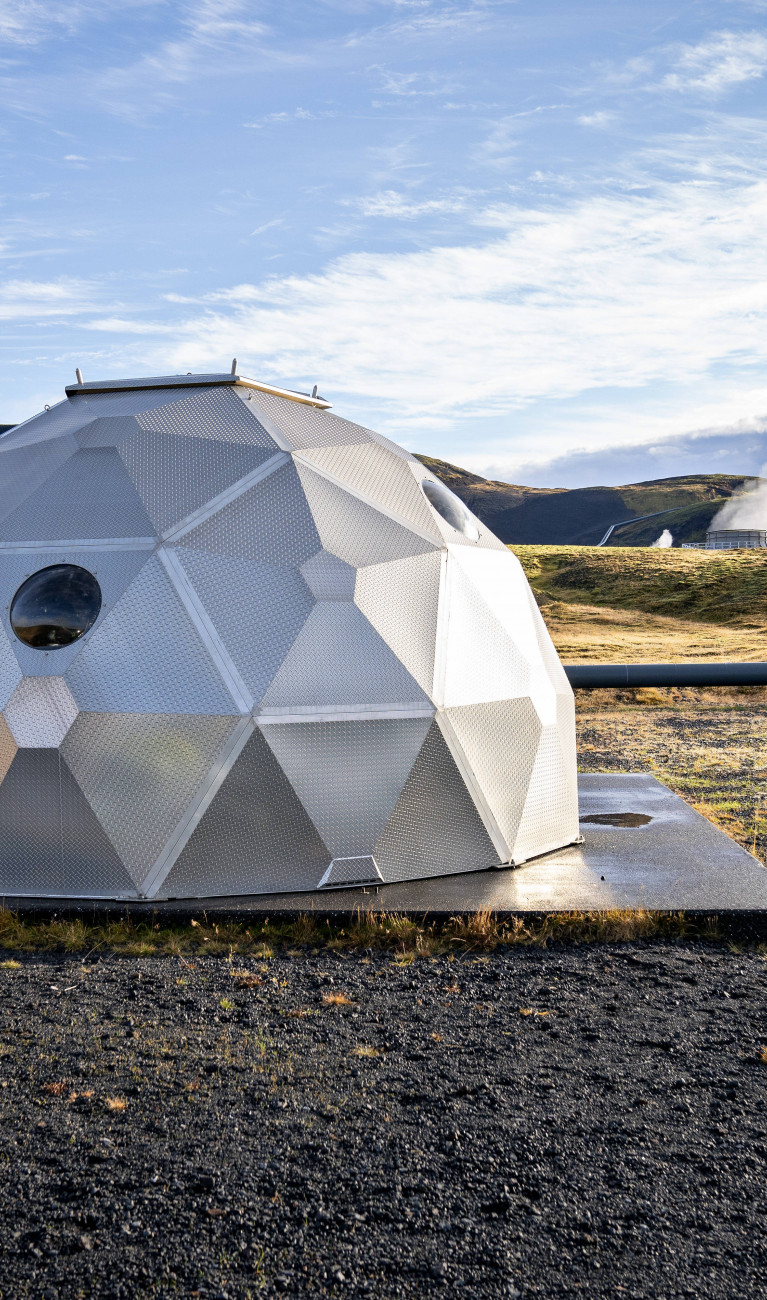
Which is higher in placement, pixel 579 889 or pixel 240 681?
pixel 240 681

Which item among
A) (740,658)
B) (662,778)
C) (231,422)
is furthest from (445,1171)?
(740,658)

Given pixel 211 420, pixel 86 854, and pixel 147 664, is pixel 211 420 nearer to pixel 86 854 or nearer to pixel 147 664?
pixel 147 664

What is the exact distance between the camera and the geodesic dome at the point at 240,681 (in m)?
7.81

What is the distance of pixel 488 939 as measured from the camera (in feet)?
24.1

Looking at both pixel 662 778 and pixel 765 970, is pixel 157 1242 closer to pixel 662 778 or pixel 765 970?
pixel 765 970

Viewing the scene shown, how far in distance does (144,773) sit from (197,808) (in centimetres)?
51

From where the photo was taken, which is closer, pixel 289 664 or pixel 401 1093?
pixel 401 1093

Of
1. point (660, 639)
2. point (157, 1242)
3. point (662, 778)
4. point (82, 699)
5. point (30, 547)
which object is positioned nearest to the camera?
point (157, 1242)

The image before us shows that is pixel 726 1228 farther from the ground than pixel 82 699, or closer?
closer

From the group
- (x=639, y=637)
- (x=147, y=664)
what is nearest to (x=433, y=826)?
(x=147, y=664)

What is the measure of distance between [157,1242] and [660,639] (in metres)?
47.1

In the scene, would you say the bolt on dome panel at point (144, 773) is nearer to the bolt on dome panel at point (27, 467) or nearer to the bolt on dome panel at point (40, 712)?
the bolt on dome panel at point (40, 712)

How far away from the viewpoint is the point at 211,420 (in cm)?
948

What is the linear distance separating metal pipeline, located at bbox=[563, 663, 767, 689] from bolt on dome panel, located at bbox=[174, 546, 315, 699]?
15160 millimetres
